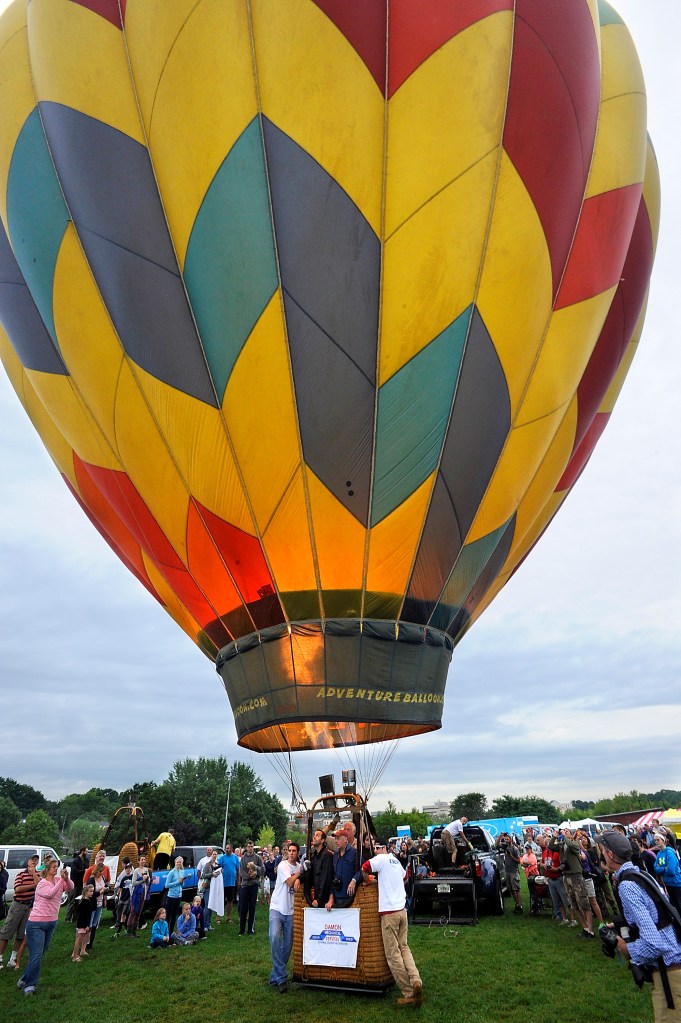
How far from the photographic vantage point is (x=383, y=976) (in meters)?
5.14

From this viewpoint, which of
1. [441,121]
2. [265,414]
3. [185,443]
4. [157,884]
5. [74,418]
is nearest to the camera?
[441,121]

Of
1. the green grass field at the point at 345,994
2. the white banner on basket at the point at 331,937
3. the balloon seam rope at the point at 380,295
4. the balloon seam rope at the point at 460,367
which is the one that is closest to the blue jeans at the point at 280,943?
the green grass field at the point at 345,994

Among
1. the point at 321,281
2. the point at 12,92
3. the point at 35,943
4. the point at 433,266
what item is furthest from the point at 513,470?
the point at 12,92

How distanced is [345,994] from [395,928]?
73 cm

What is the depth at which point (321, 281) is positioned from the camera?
6180mm

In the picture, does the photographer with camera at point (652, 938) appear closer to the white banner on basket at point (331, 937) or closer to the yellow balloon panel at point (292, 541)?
the white banner on basket at point (331, 937)

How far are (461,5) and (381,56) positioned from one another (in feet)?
2.87

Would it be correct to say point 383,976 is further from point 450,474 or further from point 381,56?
point 381,56

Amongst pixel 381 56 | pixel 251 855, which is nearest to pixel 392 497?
pixel 381 56

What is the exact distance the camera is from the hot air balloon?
19.9 ft

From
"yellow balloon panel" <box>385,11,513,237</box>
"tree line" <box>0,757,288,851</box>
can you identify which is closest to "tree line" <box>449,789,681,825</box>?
"tree line" <box>0,757,288,851</box>

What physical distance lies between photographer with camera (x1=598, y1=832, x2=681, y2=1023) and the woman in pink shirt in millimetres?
4835

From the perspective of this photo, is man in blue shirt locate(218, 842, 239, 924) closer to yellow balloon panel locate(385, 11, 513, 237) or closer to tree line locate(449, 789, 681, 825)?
yellow balloon panel locate(385, 11, 513, 237)

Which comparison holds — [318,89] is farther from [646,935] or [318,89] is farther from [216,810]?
[216,810]
